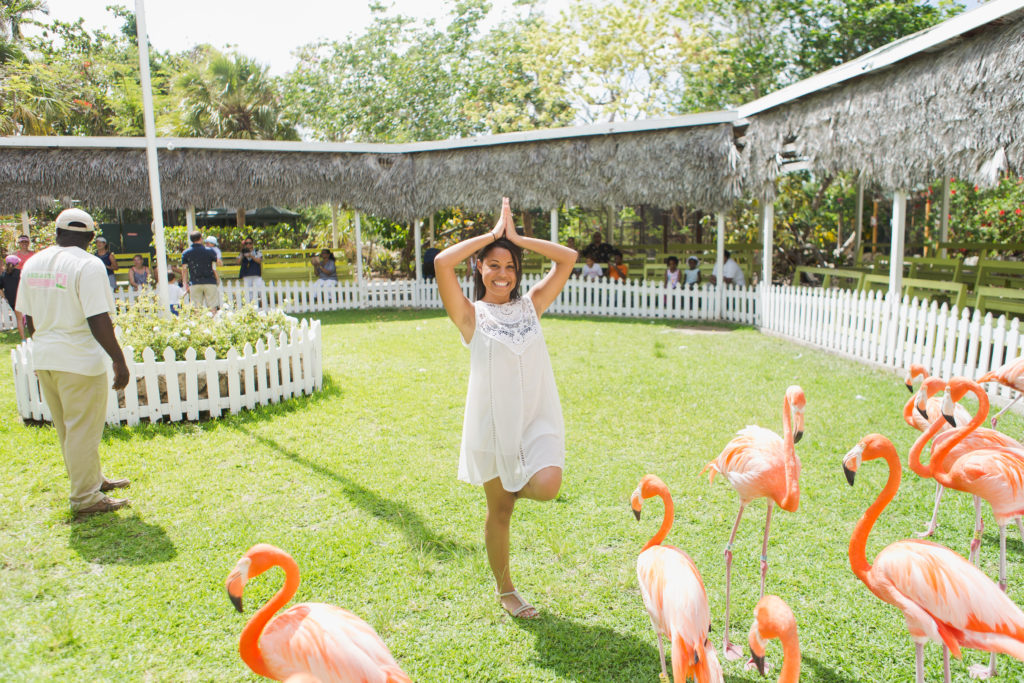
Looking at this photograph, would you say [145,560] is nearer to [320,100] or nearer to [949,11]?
[949,11]

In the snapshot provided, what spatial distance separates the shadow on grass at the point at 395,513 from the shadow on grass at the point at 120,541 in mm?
1261

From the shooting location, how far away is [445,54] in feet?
98.2

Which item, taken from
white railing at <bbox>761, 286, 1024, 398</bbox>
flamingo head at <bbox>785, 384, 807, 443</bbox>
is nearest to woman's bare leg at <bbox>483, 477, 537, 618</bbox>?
flamingo head at <bbox>785, 384, 807, 443</bbox>

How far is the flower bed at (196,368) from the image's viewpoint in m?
6.90

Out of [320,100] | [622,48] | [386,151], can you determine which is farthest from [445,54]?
[386,151]

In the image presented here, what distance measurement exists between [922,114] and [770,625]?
8773 mm

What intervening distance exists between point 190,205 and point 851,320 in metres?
13.6

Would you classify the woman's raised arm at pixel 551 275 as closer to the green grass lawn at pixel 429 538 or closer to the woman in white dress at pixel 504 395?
the woman in white dress at pixel 504 395

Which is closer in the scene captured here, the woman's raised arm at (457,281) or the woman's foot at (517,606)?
the woman's raised arm at (457,281)

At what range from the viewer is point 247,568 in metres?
2.32

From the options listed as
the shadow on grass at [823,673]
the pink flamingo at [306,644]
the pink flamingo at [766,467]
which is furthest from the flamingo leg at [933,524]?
the pink flamingo at [306,644]

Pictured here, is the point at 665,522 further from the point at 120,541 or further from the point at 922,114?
the point at 922,114

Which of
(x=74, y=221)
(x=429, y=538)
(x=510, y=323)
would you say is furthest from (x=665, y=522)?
(x=74, y=221)

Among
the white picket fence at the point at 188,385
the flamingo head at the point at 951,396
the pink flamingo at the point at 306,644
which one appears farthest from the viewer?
the white picket fence at the point at 188,385
